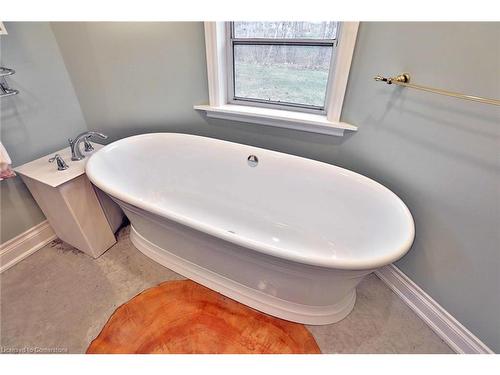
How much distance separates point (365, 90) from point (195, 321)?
1.39m

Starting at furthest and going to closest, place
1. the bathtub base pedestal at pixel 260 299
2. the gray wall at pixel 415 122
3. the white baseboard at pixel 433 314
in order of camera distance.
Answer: the bathtub base pedestal at pixel 260 299 < the white baseboard at pixel 433 314 < the gray wall at pixel 415 122

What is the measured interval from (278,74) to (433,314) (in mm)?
1515

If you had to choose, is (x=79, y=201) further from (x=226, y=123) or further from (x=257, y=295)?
(x=257, y=295)

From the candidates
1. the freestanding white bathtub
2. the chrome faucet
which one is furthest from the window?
the chrome faucet

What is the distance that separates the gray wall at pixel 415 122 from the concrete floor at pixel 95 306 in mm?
210

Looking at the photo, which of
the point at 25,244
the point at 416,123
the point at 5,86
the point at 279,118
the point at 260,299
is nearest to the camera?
the point at 416,123

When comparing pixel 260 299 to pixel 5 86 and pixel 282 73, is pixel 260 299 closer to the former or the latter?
pixel 282 73

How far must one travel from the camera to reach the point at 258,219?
5.13 ft

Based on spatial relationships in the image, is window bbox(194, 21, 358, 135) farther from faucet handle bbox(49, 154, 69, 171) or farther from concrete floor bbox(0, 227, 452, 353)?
concrete floor bbox(0, 227, 452, 353)

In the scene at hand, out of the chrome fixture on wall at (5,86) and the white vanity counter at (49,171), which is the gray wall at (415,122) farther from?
the white vanity counter at (49,171)

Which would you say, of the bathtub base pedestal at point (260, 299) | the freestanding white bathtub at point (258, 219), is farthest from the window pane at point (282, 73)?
the bathtub base pedestal at point (260, 299)

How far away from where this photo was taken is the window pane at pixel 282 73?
139 cm

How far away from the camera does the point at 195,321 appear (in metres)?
1.18

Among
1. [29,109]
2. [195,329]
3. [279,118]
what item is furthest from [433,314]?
[29,109]
